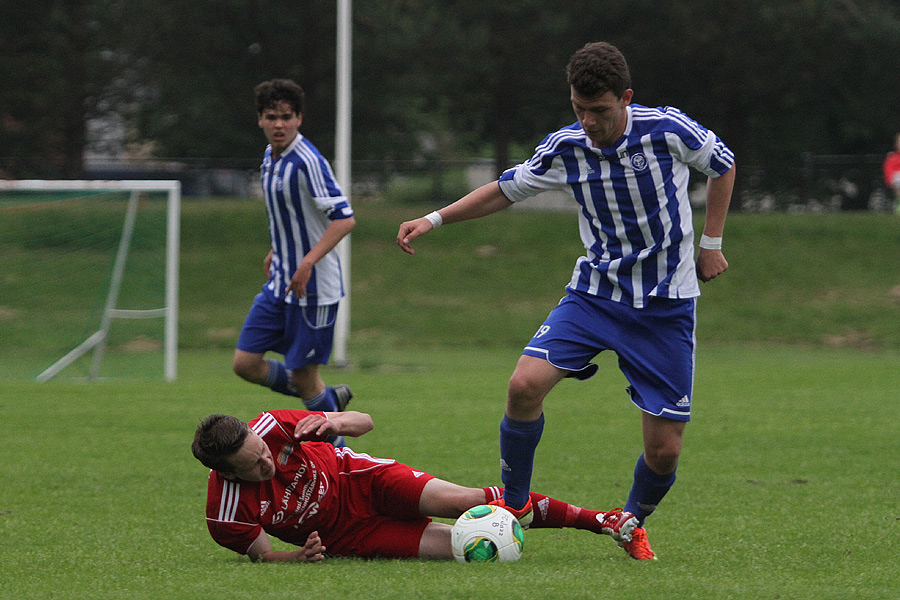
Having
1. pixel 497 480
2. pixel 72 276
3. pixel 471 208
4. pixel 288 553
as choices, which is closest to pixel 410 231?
pixel 471 208

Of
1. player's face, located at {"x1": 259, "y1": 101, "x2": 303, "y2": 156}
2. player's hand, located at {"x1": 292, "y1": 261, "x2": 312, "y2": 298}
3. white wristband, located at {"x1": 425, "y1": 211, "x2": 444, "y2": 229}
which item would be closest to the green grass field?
player's hand, located at {"x1": 292, "y1": 261, "x2": 312, "y2": 298}

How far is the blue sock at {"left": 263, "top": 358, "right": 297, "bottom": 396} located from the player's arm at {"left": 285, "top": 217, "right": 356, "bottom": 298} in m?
0.52

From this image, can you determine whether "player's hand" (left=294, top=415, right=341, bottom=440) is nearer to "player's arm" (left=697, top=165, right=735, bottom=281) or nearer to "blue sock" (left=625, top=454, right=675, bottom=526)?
"blue sock" (left=625, top=454, right=675, bottom=526)

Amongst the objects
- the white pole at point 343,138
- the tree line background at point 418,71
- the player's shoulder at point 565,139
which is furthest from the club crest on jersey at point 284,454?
the tree line background at point 418,71

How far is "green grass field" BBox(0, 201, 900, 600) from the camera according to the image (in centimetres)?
422

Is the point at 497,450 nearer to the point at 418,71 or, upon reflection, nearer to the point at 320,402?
the point at 320,402

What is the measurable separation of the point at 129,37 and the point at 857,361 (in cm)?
1737

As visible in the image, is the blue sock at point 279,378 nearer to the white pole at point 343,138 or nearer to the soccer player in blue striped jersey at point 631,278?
the soccer player in blue striped jersey at point 631,278

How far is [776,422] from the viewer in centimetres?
889

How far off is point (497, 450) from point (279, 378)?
150cm

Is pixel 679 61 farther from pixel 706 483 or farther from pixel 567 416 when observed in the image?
pixel 706 483

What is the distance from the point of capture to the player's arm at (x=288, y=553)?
448 cm

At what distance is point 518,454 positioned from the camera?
466 centimetres

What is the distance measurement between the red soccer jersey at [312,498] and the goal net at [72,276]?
26.9 ft
